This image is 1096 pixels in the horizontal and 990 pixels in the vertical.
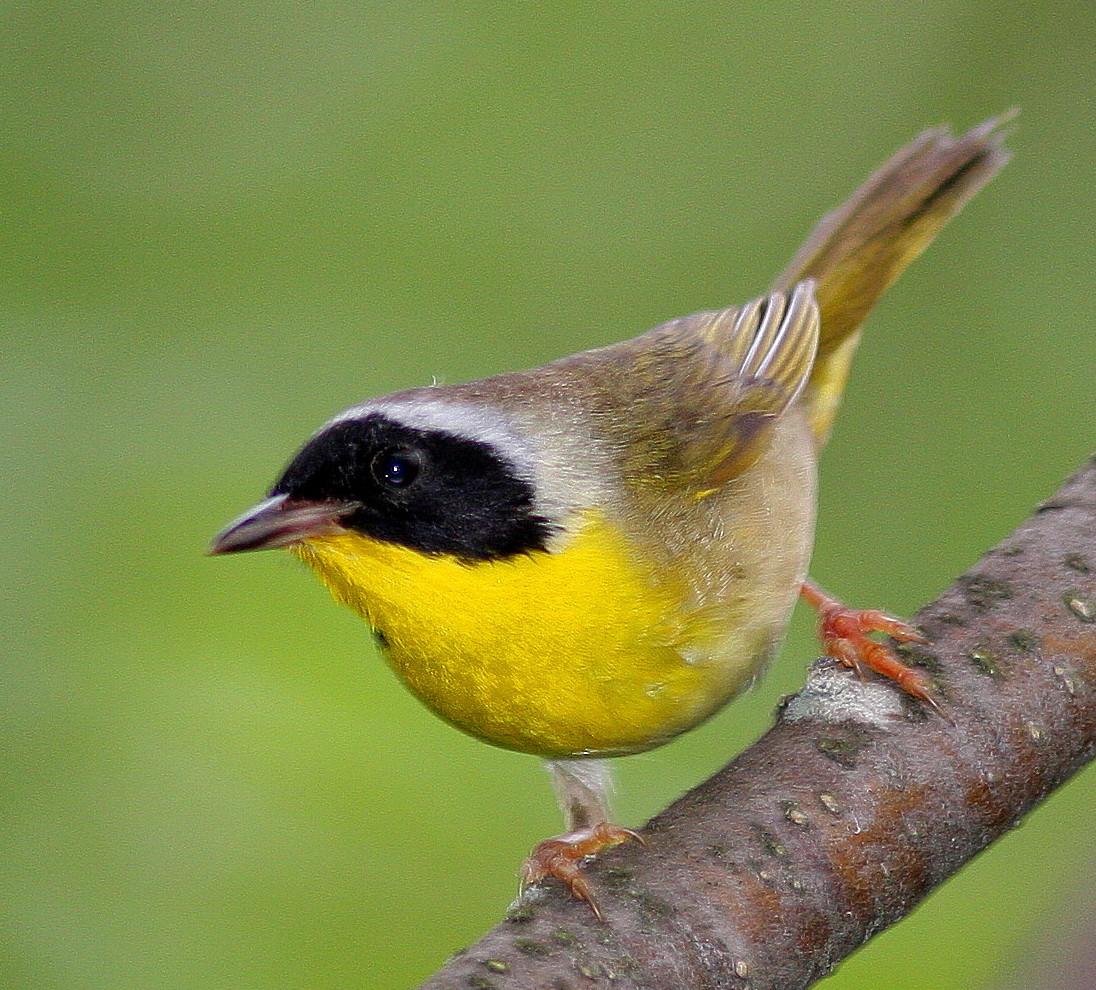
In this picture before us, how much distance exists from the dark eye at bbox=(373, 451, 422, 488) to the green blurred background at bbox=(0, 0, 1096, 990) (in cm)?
40

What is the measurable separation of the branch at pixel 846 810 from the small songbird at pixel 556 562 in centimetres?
12

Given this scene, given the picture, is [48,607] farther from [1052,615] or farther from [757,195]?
[757,195]

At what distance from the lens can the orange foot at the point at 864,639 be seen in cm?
275

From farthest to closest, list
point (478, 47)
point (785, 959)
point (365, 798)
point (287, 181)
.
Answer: point (478, 47) → point (287, 181) → point (365, 798) → point (785, 959)

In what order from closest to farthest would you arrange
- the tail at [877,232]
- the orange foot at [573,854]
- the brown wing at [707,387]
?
the orange foot at [573,854], the brown wing at [707,387], the tail at [877,232]

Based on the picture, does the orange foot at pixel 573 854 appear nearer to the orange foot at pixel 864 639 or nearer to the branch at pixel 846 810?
the branch at pixel 846 810

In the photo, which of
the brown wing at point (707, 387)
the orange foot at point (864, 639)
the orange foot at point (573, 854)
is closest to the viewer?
the orange foot at point (573, 854)

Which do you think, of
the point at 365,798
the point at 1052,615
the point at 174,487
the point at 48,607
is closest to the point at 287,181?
the point at 174,487

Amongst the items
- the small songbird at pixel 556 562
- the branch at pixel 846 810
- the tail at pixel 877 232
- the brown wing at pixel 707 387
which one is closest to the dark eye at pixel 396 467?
the small songbird at pixel 556 562

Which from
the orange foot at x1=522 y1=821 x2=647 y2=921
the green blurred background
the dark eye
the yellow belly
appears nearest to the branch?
the orange foot at x1=522 y1=821 x2=647 y2=921

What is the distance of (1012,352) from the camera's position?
6.43 metres

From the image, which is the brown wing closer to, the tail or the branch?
the tail

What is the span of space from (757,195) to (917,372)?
110 centimetres

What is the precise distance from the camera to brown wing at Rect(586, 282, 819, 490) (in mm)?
3641
